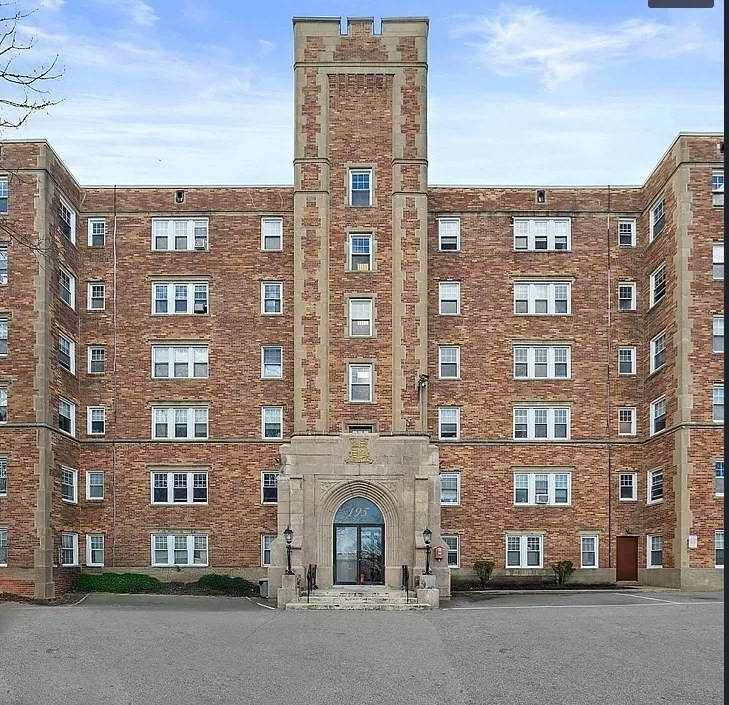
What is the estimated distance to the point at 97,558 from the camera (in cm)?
4031

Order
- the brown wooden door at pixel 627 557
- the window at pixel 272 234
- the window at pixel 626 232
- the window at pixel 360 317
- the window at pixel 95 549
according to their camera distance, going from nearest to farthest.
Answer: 1. the window at pixel 360 317
2. the window at pixel 95 549
3. the brown wooden door at pixel 627 557
4. the window at pixel 272 234
5. the window at pixel 626 232

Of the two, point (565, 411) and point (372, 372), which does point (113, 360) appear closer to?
point (372, 372)

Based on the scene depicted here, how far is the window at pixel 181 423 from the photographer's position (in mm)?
41094

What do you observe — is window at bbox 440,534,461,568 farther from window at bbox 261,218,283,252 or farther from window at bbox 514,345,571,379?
window at bbox 261,218,283,252

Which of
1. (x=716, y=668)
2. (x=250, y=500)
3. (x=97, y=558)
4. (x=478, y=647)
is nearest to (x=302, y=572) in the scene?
(x=250, y=500)

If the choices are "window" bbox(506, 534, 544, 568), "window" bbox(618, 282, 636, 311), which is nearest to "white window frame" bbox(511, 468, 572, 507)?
"window" bbox(506, 534, 544, 568)

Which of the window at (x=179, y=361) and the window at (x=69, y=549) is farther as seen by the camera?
the window at (x=179, y=361)

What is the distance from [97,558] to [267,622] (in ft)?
50.9

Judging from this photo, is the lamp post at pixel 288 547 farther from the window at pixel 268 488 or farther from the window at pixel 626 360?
the window at pixel 626 360

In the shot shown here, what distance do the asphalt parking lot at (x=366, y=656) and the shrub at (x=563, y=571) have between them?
31.8 ft

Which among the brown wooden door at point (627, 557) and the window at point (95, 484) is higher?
the window at point (95, 484)

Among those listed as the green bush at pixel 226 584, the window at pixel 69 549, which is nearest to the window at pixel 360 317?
the green bush at pixel 226 584

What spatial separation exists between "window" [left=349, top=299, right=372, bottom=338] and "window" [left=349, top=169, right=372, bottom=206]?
362 cm

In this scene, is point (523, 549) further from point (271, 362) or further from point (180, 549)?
point (180, 549)
